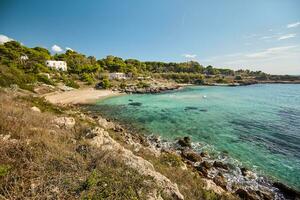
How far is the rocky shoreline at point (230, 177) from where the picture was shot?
8.55m

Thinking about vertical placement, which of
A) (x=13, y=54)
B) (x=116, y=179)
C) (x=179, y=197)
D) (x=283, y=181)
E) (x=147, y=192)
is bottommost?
(x=283, y=181)

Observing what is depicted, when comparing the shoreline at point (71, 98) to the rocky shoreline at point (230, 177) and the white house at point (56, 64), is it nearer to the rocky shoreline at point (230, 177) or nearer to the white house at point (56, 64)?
the rocky shoreline at point (230, 177)

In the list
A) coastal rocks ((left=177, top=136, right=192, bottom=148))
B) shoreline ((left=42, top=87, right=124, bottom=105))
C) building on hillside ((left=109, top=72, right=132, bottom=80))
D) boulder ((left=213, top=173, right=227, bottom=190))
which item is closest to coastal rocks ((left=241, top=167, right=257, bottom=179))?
boulder ((left=213, top=173, right=227, bottom=190))

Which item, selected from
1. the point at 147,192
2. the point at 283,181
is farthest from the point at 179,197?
the point at 283,181

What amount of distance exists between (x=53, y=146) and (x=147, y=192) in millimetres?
3001

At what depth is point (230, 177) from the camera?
10.1 meters

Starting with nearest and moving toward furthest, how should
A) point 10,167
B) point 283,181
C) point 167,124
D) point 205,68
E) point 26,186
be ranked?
point 26,186 < point 10,167 < point 283,181 < point 167,124 < point 205,68

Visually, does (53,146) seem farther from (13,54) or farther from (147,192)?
(13,54)

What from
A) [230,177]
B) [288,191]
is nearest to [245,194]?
[230,177]

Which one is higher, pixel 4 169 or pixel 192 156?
pixel 4 169

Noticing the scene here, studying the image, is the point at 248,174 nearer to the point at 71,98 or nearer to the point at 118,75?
the point at 71,98

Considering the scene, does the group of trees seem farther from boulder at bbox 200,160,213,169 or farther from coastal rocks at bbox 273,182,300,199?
coastal rocks at bbox 273,182,300,199

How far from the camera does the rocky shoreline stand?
8.55 metres

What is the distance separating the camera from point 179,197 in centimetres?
472
